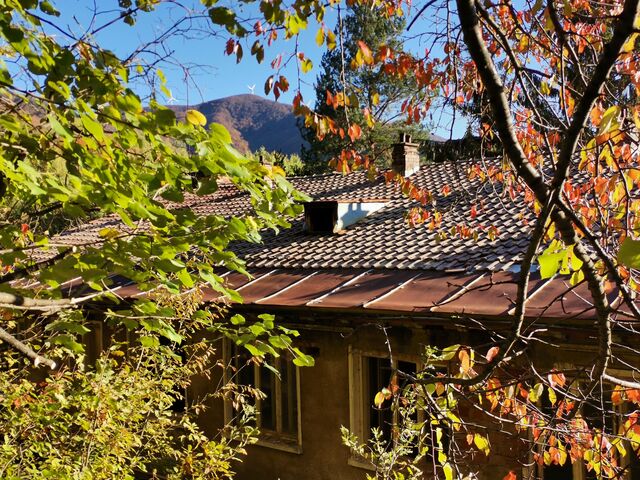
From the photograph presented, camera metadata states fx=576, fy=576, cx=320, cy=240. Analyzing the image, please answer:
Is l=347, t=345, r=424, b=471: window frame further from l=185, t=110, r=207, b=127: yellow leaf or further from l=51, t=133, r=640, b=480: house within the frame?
l=185, t=110, r=207, b=127: yellow leaf

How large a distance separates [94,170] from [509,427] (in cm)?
467

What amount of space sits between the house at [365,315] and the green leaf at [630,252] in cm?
380

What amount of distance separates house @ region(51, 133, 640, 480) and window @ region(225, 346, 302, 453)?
0.02m

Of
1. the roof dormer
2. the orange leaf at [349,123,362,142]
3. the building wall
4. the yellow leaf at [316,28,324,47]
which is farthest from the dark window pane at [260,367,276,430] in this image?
the yellow leaf at [316,28,324,47]

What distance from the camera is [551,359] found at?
218 inches

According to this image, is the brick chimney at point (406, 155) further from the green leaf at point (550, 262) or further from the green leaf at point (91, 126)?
the green leaf at point (550, 262)

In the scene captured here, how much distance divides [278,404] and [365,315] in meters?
2.36


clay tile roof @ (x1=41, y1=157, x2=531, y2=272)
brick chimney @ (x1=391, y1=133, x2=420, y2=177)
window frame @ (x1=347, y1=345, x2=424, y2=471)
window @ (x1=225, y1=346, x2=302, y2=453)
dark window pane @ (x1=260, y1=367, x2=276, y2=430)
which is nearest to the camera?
clay tile roof @ (x1=41, y1=157, x2=531, y2=272)

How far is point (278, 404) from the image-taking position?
7832mm

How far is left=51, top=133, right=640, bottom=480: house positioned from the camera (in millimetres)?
5441

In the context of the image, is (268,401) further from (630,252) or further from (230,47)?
(630,252)

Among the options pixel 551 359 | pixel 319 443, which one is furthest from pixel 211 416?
pixel 551 359

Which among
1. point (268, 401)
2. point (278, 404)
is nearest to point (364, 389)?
point (278, 404)

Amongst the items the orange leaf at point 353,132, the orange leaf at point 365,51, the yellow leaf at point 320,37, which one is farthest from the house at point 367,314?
the yellow leaf at point 320,37
